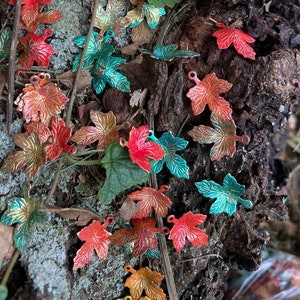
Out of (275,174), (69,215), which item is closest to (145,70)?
(69,215)

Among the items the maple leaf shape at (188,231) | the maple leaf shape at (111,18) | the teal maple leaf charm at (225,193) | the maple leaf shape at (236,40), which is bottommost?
the maple leaf shape at (188,231)

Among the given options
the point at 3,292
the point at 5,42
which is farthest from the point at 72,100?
the point at 3,292

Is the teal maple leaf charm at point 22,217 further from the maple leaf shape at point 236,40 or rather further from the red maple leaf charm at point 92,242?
the maple leaf shape at point 236,40

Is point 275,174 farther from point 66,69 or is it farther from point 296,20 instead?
point 66,69

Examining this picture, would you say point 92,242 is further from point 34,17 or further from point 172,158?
point 34,17

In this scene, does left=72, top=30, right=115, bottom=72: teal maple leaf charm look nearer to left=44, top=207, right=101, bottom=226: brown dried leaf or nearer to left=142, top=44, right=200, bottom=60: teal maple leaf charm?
left=142, top=44, right=200, bottom=60: teal maple leaf charm

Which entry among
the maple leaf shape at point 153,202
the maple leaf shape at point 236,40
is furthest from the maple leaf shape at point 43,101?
the maple leaf shape at point 236,40

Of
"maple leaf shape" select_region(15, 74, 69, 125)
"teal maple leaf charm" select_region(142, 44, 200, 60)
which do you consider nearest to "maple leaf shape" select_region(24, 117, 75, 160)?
"maple leaf shape" select_region(15, 74, 69, 125)
